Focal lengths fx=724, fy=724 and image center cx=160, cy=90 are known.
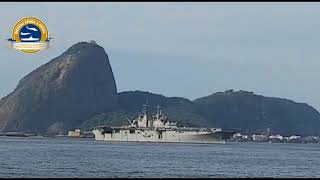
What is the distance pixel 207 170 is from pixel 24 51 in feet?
95.1

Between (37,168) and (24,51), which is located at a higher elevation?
A: (24,51)

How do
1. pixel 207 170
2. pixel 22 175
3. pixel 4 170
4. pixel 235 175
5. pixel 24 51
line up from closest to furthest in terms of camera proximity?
pixel 24 51, pixel 22 175, pixel 4 170, pixel 235 175, pixel 207 170

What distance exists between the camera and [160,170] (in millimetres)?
69750

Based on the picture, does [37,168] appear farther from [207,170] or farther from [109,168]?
[207,170]

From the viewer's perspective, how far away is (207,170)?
7244cm

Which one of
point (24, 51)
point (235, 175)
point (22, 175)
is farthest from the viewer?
point (235, 175)

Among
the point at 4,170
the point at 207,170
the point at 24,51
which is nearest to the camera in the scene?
the point at 24,51

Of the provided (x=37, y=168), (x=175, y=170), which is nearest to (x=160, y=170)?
(x=175, y=170)

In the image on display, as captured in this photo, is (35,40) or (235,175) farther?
(235,175)

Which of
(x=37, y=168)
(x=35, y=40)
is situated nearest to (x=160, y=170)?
(x=37, y=168)

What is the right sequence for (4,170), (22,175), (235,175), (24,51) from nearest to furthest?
1. (24,51)
2. (22,175)
3. (4,170)
4. (235,175)

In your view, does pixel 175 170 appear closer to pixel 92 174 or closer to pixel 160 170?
pixel 160 170

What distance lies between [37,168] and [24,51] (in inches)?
836

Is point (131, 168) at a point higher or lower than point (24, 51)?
lower
